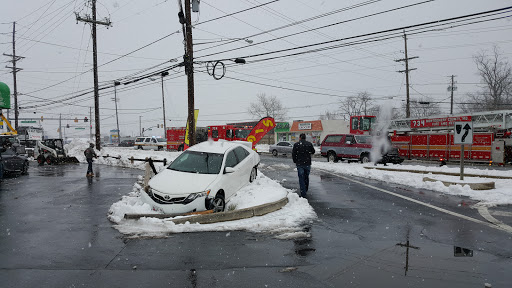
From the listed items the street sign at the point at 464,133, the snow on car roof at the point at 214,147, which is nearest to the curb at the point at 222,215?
the snow on car roof at the point at 214,147

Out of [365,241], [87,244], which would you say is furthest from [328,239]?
[87,244]

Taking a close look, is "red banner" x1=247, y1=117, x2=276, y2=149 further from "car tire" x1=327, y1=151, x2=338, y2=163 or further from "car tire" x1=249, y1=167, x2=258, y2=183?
"car tire" x1=327, y1=151, x2=338, y2=163

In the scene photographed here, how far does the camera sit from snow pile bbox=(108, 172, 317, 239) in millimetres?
6371

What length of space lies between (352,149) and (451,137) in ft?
27.6

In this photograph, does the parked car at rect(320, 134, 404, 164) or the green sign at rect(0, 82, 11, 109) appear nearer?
the green sign at rect(0, 82, 11, 109)

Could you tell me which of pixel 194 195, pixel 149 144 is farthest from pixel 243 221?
pixel 149 144

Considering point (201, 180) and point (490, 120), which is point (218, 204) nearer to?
point (201, 180)

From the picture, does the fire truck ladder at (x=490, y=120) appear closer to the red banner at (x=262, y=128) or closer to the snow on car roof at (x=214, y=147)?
the red banner at (x=262, y=128)

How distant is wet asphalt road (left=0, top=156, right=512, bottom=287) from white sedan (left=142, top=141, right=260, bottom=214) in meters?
1.15

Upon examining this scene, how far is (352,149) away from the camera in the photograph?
74.7 ft

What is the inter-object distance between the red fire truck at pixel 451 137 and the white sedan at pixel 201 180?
19.3 m

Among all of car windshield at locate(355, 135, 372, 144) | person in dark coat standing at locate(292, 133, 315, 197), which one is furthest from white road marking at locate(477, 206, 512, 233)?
car windshield at locate(355, 135, 372, 144)

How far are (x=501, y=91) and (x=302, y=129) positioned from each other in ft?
98.1

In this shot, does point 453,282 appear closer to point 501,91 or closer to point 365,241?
point 365,241
